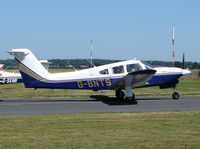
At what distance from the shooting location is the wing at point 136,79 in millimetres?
14481

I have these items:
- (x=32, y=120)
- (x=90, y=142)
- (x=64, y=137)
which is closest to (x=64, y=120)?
(x=32, y=120)

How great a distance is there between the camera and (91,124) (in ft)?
29.2

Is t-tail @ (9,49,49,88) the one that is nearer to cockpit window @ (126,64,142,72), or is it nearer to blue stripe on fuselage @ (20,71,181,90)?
blue stripe on fuselage @ (20,71,181,90)

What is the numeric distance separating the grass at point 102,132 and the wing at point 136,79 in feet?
14.2

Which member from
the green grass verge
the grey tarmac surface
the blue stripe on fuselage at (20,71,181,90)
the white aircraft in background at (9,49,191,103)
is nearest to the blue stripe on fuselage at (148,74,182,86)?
the white aircraft in background at (9,49,191,103)

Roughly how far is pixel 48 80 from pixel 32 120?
6.29 m

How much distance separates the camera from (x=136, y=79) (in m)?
15.2

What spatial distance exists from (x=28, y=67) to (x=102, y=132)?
30.1 feet

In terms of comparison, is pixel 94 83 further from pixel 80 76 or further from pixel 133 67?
pixel 133 67

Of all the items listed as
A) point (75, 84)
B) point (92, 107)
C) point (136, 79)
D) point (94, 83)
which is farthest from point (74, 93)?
point (92, 107)

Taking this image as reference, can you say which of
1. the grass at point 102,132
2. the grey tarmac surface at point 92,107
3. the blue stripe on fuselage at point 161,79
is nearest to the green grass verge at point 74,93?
the blue stripe on fuselage at point 161,79

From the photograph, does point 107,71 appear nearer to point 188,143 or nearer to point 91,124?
point 91,124

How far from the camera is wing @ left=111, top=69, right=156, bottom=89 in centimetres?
1448

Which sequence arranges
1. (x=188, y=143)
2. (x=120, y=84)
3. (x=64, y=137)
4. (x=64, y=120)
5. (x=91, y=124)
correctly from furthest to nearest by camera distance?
1. (x=120, y=84)
2. (x=64, y=120)
3. (x=91, y=124)
4. (x=64, y=137)
5. (x=188, y=143)
